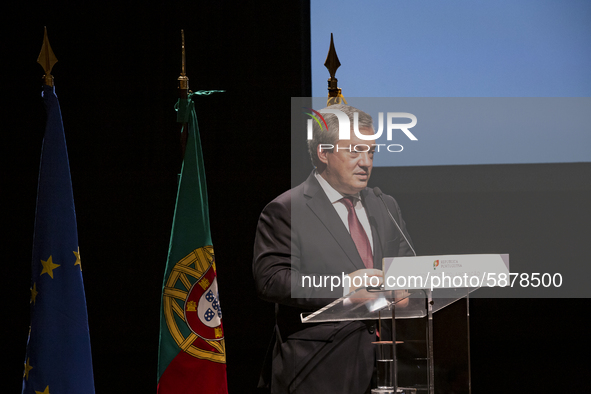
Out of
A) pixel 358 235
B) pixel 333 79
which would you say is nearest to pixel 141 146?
pixel 333 79

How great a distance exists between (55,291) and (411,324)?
179 cm

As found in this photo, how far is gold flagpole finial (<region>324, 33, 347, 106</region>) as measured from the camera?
3.00 meters

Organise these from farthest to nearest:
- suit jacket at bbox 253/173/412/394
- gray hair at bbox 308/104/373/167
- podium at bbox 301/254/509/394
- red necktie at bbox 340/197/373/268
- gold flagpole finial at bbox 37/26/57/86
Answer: gold flagpole finial at bbox 37/26/57/86 → gray hair at bbox 308/104/373/167 → red necktie at bbox 340/197/373/268 → suit jacket at bbox 253/173/412/394 → podium at bbox 301/254/509/394

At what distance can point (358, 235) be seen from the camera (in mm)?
→ 2734

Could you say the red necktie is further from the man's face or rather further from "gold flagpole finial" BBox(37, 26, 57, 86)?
"gold flagpole finial" BBox(37, 26, 57, 86)

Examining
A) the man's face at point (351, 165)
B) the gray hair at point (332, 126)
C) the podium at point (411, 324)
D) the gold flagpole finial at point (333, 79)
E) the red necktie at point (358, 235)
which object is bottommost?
the podium at point (411, 324)

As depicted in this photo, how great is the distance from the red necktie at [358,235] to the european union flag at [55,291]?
137 centimetres

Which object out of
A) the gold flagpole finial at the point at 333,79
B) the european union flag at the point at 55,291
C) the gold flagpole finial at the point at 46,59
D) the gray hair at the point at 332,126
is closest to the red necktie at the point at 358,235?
the gray hair at the point at 332,126

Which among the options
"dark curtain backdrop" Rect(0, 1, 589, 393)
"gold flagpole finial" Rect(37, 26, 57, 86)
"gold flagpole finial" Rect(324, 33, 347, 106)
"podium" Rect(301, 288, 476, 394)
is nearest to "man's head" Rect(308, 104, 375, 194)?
"gold flagpole finial" Rect(324, 33, 347, 106)

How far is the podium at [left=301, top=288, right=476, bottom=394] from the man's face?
98 centimetres

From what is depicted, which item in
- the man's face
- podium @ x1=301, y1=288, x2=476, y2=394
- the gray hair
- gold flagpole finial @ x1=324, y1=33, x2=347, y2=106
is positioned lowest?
podium @ x1=301, y1=288, x2=476, y2=394

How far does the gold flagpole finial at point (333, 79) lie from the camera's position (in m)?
3.00

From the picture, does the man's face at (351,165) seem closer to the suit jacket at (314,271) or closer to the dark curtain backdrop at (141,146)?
the suit jacket at (314,271)

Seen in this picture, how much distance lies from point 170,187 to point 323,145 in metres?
1.11
